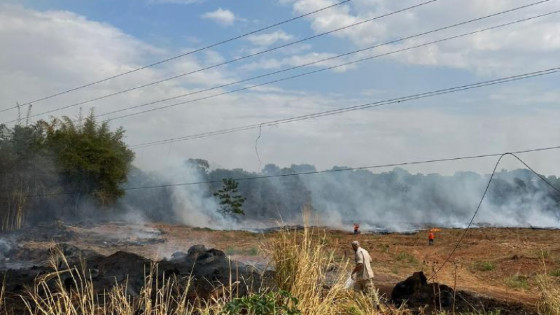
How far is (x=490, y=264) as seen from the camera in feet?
71.2

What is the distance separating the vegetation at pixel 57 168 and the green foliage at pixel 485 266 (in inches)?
1065

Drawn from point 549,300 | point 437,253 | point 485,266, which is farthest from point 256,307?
point 437,253

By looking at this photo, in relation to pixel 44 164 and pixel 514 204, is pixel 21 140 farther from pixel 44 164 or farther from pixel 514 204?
pixel 514 204

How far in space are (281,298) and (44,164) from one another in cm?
3627

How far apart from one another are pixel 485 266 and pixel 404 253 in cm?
444

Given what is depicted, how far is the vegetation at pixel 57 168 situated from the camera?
1495 inches

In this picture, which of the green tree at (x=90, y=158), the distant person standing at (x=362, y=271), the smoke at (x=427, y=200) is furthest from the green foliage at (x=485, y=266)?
the smoke at (x=427, y=200)

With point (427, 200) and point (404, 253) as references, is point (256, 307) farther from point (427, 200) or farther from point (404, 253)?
point (427, 200)

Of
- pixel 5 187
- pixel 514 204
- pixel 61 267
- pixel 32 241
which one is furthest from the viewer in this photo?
pixel 514 204

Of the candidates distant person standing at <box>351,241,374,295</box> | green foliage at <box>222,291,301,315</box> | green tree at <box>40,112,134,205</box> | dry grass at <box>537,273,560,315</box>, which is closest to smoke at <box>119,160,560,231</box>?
green tree at <box>40,112,134,205</box>

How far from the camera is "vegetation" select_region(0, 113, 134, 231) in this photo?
38.0 metres

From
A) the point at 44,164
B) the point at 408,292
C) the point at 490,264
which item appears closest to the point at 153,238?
the point at 44,164

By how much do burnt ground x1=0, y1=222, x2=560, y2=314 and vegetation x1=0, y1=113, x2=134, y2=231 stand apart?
14.7 feet

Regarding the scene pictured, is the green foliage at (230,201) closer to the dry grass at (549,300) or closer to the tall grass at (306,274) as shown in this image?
the dry grass at (549,300)
